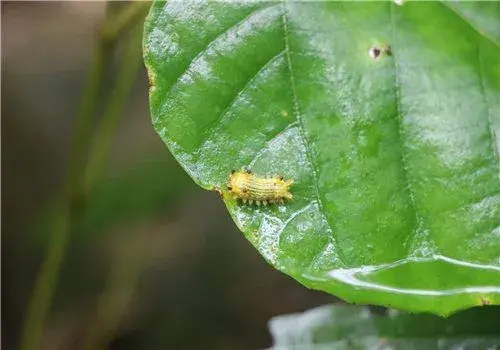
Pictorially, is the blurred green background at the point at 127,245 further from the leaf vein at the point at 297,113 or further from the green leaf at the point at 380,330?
the leaf vein at the point at 297,113

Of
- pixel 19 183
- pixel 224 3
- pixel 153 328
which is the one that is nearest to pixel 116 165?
pixel 19 183

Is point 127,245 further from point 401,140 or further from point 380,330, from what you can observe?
point 401,140

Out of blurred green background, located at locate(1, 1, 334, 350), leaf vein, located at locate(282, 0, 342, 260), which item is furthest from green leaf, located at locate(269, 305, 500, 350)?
blurred green background, located at locate(1, 1, 334, 350)

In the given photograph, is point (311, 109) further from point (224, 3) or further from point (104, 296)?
point (104, 296)

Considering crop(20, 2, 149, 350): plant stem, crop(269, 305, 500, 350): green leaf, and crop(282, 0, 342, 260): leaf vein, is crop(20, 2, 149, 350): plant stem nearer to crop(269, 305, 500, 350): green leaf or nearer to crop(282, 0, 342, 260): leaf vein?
crop(282, 0, 342, 260): leaf vein

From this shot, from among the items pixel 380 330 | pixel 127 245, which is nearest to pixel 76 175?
pixel 380 330

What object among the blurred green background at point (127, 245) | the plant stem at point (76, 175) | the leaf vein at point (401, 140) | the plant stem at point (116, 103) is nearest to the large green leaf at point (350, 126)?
the leaf vein at point (401, 140)
